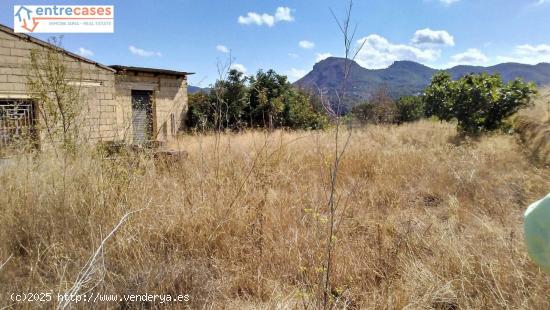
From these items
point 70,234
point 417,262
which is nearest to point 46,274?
point 70,234

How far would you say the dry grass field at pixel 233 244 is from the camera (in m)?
1.73

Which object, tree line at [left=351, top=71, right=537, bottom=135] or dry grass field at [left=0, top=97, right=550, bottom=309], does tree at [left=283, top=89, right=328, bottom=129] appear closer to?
tree line at [left=351, top=71, right=537, bottom=135]

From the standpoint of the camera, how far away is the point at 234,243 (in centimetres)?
225

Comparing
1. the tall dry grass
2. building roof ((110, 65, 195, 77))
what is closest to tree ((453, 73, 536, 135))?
the tall dry grass

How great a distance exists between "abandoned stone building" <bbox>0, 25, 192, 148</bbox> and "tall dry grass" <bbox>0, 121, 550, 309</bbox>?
80 centimetres

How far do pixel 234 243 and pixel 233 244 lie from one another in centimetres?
1

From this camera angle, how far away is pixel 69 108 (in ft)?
13.6

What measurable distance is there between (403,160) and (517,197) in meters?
1.84

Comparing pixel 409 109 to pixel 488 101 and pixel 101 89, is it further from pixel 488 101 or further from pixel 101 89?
pixel 101 89

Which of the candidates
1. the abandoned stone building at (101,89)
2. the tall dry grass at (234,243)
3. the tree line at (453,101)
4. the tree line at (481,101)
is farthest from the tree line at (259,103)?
the tall dry grass at (234,243)

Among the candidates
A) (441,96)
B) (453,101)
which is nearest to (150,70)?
(441,96)

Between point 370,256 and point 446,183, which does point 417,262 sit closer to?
point 370,256

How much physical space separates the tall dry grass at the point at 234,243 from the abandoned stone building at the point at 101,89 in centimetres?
80

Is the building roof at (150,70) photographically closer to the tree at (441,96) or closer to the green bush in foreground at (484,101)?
the tree at (441,96)
